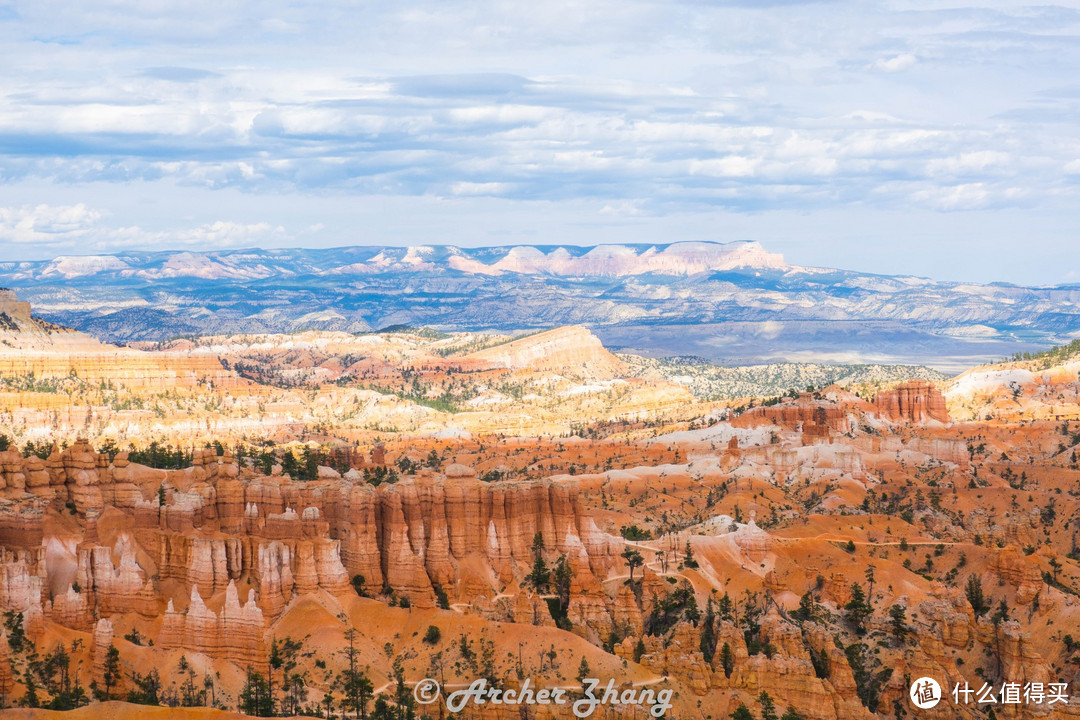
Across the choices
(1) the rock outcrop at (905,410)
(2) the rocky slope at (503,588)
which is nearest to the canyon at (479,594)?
(2) the rocky slope at (503,588)

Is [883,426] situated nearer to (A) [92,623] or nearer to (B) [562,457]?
(B) [562,457]

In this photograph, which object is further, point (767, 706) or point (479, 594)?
point (479, 594)

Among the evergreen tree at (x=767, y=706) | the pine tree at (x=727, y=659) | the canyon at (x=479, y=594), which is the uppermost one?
the canyon at (x=479, y=594)

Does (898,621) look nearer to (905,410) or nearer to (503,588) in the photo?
(503,588)

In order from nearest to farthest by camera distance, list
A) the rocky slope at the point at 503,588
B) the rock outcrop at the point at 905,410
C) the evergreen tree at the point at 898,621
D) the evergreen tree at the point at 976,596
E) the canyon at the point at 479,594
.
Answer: the canyon at the point at 479,594, the rocky slope at the point at 503,588, the evergreen tree at the point at 898,621, the evergreen tree at the point at 976,596, the rock outcrop at the point at 905,410

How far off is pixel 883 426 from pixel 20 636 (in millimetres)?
129314

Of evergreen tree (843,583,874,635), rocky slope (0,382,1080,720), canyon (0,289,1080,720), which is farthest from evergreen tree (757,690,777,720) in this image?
evergreen tree (843,583,874,635)

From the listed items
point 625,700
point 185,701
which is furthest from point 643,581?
point 185,701

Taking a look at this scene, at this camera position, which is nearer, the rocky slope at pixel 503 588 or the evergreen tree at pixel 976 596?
the rocky slope at pixel 503 588

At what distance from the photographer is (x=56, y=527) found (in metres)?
88.8

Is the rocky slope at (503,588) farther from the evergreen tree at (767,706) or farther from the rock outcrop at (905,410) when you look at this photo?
the rock outcrop at (905,410)

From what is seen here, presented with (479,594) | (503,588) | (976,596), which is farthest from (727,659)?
(976,596)

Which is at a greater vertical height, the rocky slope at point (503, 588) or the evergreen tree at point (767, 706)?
the rocky slope at point (503, 588)

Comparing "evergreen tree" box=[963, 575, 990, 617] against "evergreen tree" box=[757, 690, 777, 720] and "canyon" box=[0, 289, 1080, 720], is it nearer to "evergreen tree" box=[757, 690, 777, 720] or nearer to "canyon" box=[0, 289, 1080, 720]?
"canyon" box=[0, 289, 1080, 720]
